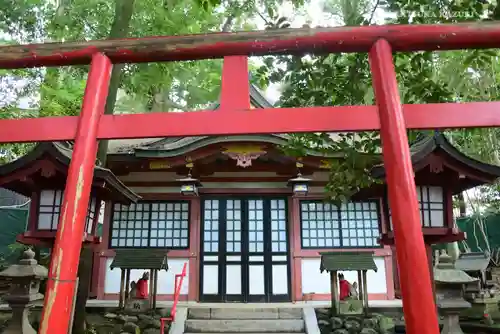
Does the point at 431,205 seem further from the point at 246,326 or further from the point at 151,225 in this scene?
the point at 151,225

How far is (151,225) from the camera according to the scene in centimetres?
1009

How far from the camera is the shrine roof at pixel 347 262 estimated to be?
27.3 feet

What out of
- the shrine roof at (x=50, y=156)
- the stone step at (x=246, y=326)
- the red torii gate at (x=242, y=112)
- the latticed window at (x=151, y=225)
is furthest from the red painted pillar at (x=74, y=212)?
the latticed window at (x=151, y=225)

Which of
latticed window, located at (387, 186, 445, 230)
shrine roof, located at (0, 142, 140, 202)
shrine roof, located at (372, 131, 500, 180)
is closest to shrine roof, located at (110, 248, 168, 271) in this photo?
shrine roof, located at (0, 142, 140, 202)

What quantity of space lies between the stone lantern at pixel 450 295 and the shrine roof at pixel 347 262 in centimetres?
220

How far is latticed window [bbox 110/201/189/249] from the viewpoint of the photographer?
10.0m

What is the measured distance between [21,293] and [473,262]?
9987 mm

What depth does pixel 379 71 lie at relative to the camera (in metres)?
3.14

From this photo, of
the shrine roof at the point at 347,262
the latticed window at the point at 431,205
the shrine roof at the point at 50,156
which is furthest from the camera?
the shrine roof at the point at 347,262

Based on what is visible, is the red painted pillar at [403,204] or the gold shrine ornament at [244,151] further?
the gold shrine ornament at [244,151]

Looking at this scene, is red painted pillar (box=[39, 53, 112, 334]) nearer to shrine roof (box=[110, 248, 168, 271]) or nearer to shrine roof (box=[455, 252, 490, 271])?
shrine roof (box=[110, 248, 168, 271])

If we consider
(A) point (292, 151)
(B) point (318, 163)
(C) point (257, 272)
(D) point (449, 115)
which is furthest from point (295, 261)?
(D) point (449, 115)

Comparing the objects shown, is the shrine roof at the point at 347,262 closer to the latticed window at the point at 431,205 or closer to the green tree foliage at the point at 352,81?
the latticed window at the point at 431,205

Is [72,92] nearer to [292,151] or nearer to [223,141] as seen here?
[223,141]
